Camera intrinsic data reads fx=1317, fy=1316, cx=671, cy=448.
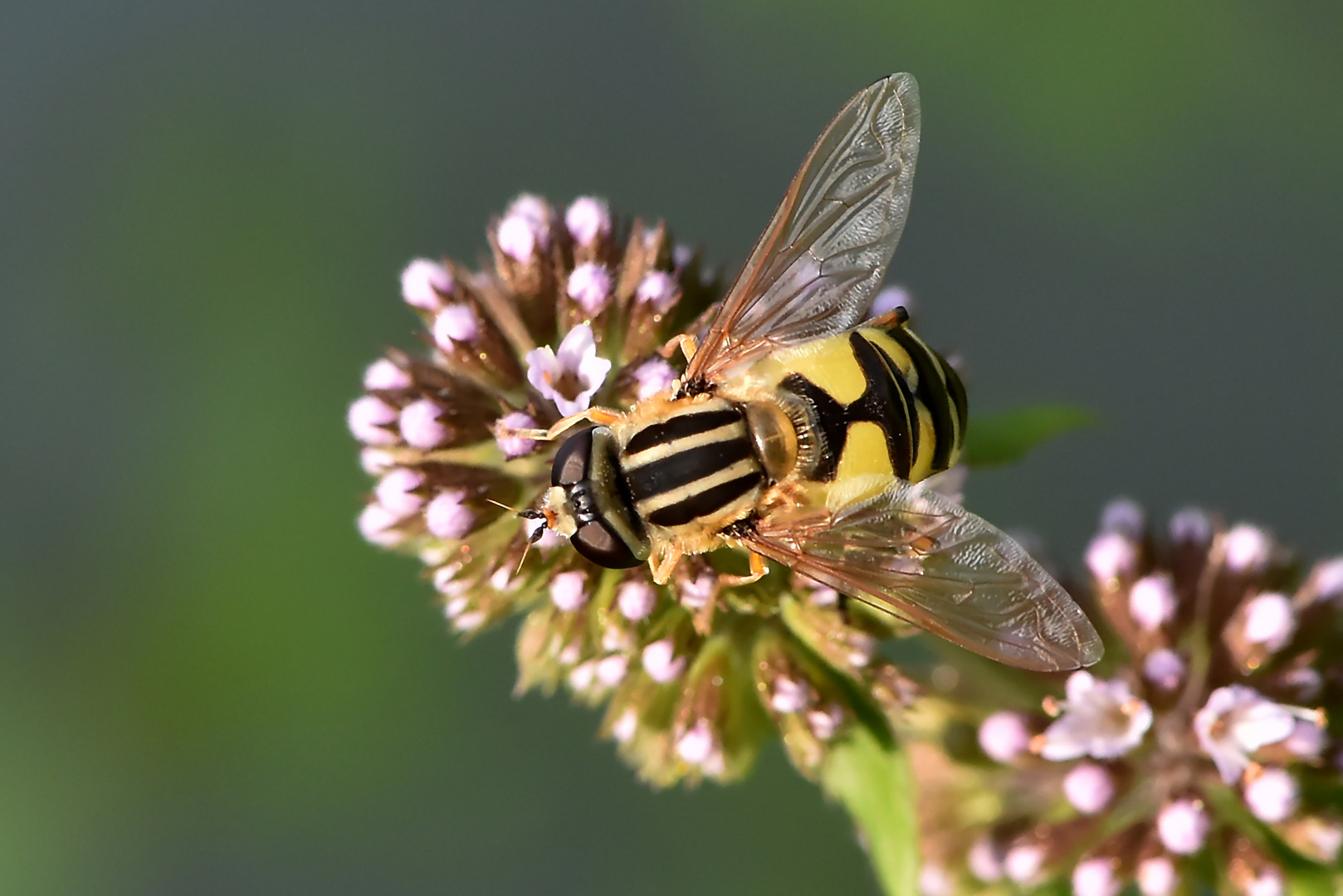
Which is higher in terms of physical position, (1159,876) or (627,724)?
(627,724)

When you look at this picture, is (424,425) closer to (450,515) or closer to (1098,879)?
(450,515)

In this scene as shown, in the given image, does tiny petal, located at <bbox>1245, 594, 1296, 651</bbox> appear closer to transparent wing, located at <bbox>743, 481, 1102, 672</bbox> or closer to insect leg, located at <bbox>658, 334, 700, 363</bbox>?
transparent wing, located at <bbox>743, 481, 1102, 672</bbox>

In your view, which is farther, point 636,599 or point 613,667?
point 613,667

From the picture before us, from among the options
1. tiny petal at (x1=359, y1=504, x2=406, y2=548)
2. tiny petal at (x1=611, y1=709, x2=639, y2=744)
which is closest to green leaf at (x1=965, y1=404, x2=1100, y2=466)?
tiny petal at (x1=611, y1=709, x2=639, y2=744)

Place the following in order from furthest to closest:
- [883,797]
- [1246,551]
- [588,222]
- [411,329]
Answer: [411,329], [1246,551], [588,222], [883,797]

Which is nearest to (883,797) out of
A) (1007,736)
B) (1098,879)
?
(1007,736)

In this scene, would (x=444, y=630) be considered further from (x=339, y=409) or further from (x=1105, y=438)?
(x=1105, y=438)

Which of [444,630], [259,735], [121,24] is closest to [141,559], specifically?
[259,735]

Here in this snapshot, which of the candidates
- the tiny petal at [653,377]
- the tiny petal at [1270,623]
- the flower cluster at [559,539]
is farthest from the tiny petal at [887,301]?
the tiny petal at [1270,623]
